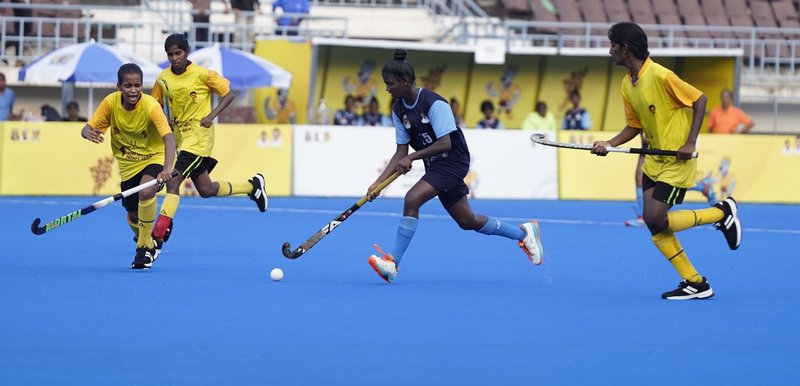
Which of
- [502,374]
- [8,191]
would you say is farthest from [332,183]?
[502,374]

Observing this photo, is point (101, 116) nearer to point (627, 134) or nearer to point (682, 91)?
point (627, 134)

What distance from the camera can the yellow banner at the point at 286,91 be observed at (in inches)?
921

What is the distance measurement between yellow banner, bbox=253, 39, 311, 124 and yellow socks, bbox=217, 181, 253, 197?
10212 millimetres

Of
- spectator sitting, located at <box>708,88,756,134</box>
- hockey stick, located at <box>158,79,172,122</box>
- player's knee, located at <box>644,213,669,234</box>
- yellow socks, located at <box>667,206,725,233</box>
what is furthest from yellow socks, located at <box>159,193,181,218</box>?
spectator sitting, located at <box>708,88,756,134</box>

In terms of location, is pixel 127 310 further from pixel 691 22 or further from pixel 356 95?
pixel 691 22

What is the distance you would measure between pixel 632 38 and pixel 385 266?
2220mm

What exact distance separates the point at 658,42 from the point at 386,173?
19.4 m

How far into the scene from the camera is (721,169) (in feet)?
70.5

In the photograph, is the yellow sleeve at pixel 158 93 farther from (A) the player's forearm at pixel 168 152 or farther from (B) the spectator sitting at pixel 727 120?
(B) the spectator sitting at pixel 727 120

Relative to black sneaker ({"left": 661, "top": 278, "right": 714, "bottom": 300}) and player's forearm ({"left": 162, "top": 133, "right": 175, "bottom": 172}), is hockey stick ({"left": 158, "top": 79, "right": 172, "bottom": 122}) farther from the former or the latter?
black sneaker ({"left": 661, "top": 278, "right": 714, "bottom": 300})

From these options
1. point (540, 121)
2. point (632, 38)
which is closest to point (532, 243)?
point (632, 38)

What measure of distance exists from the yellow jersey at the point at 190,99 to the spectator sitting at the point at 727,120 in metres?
12.8

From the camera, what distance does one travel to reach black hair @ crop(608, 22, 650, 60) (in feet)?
29.6

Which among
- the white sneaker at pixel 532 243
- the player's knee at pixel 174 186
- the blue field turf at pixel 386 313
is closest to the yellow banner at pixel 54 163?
the blue field turf at pixel 386 313
